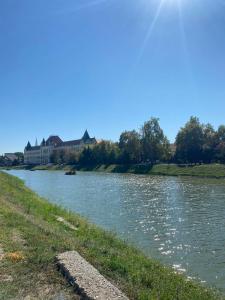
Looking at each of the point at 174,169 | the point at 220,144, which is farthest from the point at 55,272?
the point at 220,144

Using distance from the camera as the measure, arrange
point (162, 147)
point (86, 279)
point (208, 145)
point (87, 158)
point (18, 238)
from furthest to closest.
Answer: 1. point (87, 158)
2. point (162, 147)
3. point (208, 145)
4. point (18, 238)
5. point (86, 279)

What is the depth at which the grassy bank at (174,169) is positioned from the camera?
7691 cm

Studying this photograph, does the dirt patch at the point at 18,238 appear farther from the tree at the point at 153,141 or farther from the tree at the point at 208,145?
the tree at the point at 153,141

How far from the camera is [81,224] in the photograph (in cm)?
1964

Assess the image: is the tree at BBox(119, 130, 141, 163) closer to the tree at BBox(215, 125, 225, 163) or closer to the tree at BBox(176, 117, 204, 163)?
the tree at BBox(176, 117, 204, 163)

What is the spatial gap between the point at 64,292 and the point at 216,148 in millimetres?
90353

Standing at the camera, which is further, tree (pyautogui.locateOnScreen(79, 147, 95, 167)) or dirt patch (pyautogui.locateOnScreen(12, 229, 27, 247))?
tree (pyautogui.locateOnScreen(79, 147, 95, 167))

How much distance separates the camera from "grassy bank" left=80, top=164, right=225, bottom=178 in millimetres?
76906

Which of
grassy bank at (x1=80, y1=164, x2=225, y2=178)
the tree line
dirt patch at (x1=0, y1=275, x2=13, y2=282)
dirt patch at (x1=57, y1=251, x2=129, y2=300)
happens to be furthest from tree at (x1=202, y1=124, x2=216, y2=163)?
dirt patch at (x1=0, y1=275, x2=13, y2=282)

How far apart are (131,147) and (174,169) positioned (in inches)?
892

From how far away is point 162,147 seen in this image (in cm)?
10431

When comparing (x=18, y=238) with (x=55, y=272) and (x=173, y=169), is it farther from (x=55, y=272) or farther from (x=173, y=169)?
(x=173, y=169)

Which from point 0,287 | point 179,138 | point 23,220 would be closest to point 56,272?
point 0,287

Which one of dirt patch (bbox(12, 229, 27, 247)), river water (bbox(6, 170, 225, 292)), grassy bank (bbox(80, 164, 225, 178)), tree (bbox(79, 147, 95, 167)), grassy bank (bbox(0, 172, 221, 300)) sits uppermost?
tree (bbox(79, 147, 95, 167))
